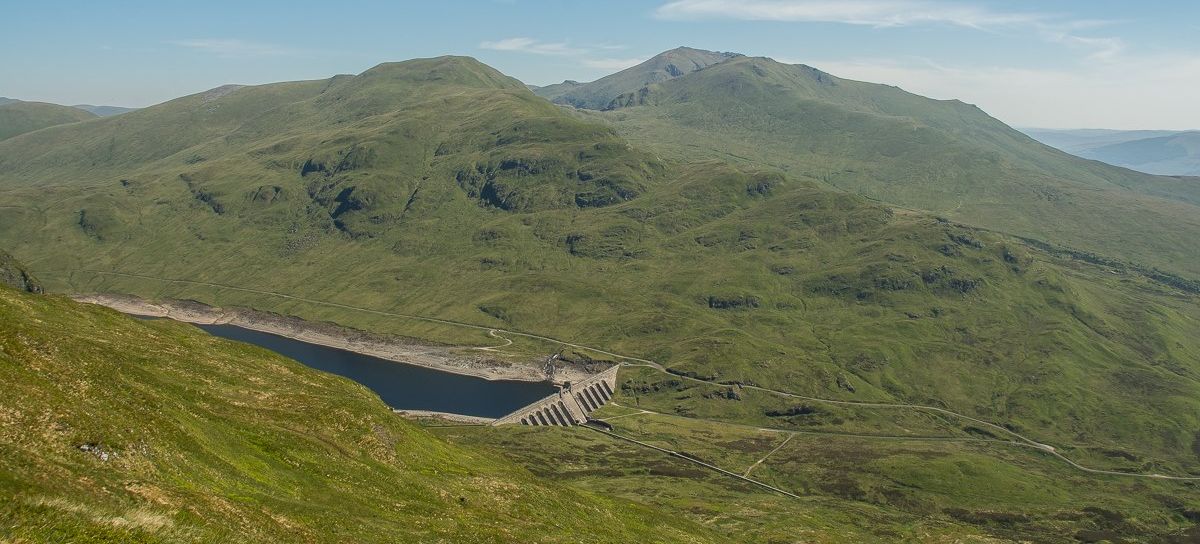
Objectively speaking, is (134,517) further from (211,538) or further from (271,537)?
(271,537)

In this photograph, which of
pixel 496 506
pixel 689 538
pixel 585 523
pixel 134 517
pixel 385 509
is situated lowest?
pixel 689 538

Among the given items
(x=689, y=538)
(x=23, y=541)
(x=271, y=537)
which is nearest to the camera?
(x=23, y=541)

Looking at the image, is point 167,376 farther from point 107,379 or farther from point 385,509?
point 385,509

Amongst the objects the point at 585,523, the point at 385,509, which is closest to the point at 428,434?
the point at 585,523

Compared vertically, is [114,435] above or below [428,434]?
above

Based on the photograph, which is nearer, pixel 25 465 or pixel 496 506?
pixel 25 465

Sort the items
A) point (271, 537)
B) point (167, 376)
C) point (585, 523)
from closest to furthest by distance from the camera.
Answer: point (271, 537) < point (167, 376) < point (585, 523)

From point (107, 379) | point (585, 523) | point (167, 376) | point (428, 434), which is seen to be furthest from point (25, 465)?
point (428, 434)
